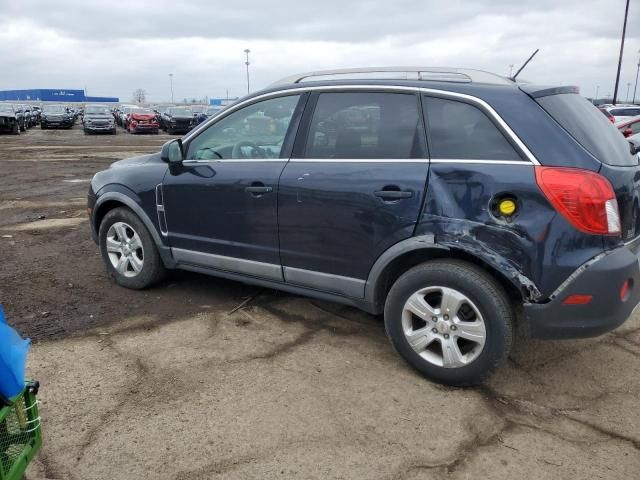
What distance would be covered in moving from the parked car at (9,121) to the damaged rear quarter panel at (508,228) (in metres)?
29.6

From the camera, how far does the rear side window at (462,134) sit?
313 cm

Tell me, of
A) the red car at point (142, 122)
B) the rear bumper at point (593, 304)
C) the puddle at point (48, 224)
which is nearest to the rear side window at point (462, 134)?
the rear bumper at point (593, 304)

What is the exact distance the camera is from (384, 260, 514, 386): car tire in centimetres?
308

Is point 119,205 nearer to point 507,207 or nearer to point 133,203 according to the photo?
point 133,203

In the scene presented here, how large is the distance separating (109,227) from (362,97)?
2665 millimetres

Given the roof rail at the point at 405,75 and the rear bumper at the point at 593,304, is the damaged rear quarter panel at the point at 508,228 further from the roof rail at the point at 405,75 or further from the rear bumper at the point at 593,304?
the roof rail at the point at 405,75

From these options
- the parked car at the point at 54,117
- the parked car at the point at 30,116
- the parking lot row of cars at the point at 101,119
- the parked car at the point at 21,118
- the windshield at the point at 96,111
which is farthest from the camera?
the parked car at the point at 54,117

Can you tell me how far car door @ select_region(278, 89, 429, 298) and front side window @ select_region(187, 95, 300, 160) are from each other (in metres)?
0.21

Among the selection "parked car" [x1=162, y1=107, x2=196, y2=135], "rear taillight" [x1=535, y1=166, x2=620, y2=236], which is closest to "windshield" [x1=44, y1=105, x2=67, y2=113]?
"parked car" [x1=162, y1=107, x2=196, y2=135]

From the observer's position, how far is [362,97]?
363 centimetres

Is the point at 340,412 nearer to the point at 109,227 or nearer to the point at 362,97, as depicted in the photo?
the point at 362,97

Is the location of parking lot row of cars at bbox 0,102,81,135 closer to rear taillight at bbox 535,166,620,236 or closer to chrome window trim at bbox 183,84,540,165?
chrome window trim at bbox 183,84,540,165

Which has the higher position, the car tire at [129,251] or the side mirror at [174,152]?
the side mirror at [174,152]

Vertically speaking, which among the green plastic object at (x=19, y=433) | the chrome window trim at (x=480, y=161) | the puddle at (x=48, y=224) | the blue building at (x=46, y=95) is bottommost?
the puddle at (x=48, y=224)
